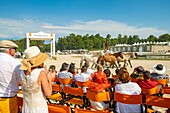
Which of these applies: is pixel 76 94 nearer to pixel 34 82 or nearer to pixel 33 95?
pixel 33 95

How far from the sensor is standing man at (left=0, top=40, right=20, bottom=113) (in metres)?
2.82

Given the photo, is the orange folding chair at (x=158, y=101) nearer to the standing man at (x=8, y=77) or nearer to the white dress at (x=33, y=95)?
the white dress at (x=33, y=95)

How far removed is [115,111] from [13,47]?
2064mm

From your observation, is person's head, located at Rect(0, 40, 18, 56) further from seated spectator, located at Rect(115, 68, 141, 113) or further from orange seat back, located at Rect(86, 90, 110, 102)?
seated spectator, located at Rect(115, 68, 141, 113)

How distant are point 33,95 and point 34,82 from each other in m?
0.20

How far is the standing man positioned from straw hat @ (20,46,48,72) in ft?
1.18

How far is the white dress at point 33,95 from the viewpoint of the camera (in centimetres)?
247

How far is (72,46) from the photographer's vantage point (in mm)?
101875

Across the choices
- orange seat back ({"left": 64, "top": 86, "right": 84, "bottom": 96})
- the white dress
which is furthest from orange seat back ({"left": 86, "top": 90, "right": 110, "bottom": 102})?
the white dress

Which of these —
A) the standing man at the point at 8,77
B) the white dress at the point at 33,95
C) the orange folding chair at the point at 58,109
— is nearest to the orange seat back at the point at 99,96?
the orange folding chair at the point at 58,109

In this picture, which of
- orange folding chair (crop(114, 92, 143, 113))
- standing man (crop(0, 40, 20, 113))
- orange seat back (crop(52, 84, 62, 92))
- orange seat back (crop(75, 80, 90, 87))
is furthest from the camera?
orange seat back (crop(75, 80, 90, 87))

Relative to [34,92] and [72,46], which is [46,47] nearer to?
[72,46]

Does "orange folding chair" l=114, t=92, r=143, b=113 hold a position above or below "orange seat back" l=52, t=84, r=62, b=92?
above

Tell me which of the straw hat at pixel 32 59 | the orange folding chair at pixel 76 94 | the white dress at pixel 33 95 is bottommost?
the orange folding chair at pixel 76 94
